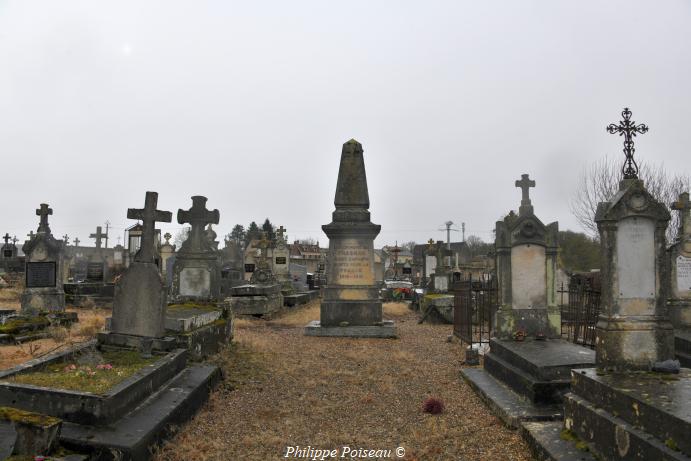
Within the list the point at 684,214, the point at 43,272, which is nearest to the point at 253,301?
the point at 43,272

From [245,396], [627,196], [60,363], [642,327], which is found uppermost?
[627,196]

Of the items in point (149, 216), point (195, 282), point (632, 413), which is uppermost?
point (149, 216)

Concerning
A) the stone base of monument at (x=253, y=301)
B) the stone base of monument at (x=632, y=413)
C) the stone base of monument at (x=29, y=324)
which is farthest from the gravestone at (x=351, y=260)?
the stone base of monument at (x=632, y=413)

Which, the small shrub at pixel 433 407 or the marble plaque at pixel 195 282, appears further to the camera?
the marble plaque at pixel 195 282

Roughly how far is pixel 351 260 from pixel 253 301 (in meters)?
5.05

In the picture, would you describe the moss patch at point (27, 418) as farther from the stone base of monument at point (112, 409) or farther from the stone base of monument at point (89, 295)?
the stone base of monument at point (89, 295)

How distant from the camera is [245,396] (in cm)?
659

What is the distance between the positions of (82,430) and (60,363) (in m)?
1.77

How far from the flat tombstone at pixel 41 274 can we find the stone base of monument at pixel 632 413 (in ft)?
43.2

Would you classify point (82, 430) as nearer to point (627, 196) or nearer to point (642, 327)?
point (642, 327)

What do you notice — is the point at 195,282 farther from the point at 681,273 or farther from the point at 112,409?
the point at 681,273

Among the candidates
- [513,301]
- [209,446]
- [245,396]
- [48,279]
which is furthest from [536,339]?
[48,279]

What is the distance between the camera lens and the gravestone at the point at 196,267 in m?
10.7

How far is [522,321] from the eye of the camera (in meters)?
8.06
